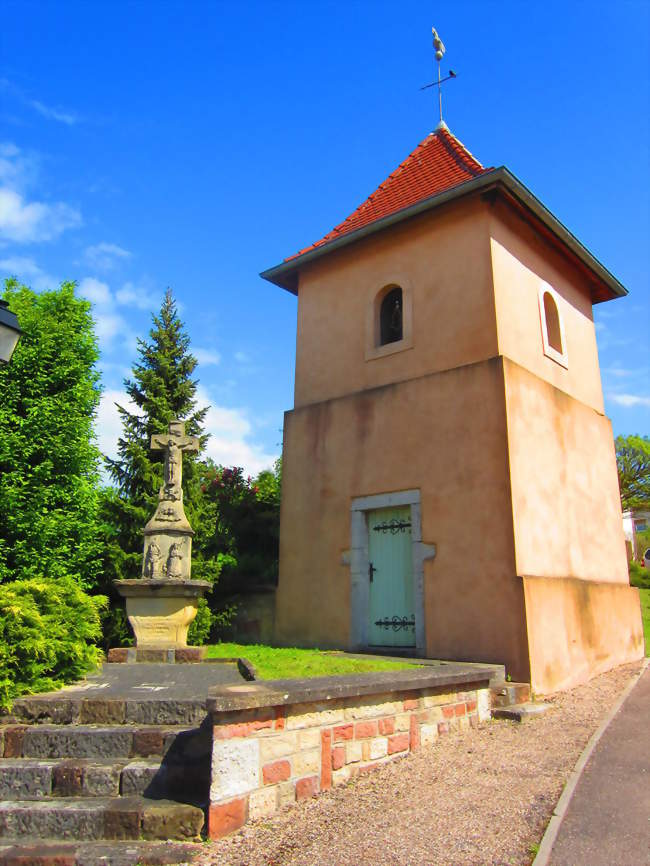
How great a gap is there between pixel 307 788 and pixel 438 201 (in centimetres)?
863

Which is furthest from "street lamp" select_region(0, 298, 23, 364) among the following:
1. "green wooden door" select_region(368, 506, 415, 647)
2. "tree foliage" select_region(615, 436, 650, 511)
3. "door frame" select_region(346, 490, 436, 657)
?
"tree foliage" select_region(615, 436, 650, 511)

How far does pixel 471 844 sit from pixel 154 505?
10.5m

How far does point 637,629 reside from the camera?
37.3ft

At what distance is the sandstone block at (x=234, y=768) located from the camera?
381cm

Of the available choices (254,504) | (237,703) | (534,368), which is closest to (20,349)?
(254,504)

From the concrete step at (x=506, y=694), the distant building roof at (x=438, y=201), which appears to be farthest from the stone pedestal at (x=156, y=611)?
the distant building roof at (x=438, y=201)

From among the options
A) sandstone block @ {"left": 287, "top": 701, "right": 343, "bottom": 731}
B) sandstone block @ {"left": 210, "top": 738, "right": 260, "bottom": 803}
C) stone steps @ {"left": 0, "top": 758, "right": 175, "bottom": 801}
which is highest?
sandstone block @ {"left": 287, "top": 701, "right": 343, "bottom": 731}

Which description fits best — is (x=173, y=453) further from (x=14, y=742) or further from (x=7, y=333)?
(x=7, y=333)

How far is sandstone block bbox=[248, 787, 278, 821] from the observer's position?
396 centimetres

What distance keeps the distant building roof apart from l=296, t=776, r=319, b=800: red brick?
331 inches

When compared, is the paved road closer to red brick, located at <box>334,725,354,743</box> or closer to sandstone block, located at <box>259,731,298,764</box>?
red brick, located at <box>334,725,354,743</box>

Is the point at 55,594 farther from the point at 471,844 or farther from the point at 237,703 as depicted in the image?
the point at 471,844

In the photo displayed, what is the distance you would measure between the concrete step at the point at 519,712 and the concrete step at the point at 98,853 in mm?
4223

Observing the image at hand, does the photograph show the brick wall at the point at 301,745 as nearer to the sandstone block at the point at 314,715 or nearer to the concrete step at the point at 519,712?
the sandstone block at the point at 314,715
